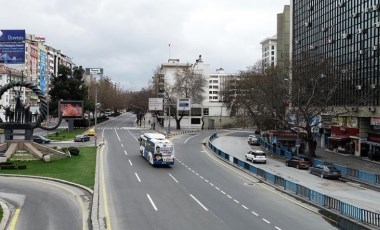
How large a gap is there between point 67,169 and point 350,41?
41.7 m

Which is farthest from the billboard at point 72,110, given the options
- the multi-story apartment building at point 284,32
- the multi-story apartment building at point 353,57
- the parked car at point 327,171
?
the parked car at point 327,171

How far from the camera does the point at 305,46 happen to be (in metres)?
77.2

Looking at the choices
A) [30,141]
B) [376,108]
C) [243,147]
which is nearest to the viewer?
[30,141]

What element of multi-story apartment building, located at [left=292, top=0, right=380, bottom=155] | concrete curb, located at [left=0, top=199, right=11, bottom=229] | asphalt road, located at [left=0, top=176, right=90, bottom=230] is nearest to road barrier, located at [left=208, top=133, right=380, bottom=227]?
asphalt road, located at [left=0, top=176, right=90, bottom=230]

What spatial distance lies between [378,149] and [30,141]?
4102 centimetres

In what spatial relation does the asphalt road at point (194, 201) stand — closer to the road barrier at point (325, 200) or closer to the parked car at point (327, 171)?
the road barrier at point (325, 200)

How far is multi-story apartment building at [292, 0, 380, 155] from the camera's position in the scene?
182 feet

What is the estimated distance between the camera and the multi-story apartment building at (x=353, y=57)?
55594 millimetres

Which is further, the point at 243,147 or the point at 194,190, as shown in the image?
the point at 243,147

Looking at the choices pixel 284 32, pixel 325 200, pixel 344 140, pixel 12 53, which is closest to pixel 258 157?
pixel 344 140

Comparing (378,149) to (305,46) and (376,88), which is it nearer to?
(376,88)

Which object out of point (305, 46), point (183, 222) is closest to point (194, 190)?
point (183, 222)

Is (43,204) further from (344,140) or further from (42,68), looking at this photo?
(42,68)

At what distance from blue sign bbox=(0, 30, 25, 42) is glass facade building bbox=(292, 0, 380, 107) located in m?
42.3
